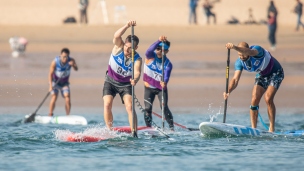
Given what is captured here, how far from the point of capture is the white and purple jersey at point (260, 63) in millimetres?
13570

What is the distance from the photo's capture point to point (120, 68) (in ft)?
43.8

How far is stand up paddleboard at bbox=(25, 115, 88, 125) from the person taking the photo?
16684 millimetres

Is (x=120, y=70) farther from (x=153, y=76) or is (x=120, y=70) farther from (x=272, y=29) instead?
(x=272, y=29)

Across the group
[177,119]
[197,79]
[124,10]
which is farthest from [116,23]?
[177,119]

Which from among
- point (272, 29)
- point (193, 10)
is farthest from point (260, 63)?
point (193, 10)

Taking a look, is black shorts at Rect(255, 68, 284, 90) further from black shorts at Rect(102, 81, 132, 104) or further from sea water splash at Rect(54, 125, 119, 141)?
sea water splash at Rect(54, 125, 119, 141)

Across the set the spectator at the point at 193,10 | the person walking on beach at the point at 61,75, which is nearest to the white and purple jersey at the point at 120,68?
the person walking on beach at the point at 61,75

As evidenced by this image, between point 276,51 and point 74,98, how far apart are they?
10668 mm

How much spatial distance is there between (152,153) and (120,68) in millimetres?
1500

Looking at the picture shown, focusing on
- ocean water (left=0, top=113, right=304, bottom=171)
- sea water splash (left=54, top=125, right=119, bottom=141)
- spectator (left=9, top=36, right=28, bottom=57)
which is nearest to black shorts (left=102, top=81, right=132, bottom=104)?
Result: sea water splash (left=54, top=125, right=119, bottom=141)

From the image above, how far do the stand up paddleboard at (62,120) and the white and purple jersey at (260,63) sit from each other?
4.12m

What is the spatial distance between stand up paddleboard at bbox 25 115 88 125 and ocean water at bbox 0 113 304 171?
1664mm

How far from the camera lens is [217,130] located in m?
13.9

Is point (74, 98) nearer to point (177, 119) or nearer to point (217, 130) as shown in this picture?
point (177, 119)
